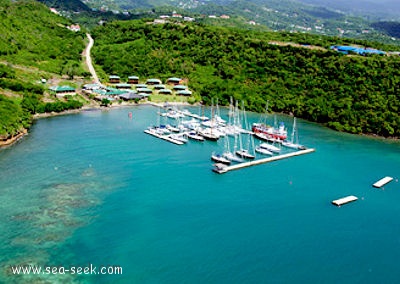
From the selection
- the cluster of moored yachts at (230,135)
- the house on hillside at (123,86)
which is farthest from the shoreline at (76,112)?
the cluster of moored yachts at (230,135)

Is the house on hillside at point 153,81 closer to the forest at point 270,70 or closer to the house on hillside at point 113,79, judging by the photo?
the forest at point 270,70

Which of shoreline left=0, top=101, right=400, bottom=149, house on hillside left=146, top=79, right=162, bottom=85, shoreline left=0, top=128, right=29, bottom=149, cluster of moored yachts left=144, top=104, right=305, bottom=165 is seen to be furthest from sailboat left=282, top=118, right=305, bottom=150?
shoreline left=0, top=128, right=29, bottom=149

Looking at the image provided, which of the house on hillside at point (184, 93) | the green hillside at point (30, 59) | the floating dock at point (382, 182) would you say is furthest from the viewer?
the house on hillside at point (184, 93)

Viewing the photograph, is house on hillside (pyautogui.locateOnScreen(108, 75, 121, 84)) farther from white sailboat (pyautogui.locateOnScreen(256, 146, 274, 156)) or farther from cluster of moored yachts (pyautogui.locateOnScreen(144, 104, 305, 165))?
white sailboat (pyautogui.locateOnScreen(256, 146, 274, 156))

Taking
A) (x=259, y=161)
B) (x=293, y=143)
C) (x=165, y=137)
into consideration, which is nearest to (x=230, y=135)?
(x=293, y=143)

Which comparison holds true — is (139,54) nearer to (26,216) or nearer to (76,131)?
(76,131)
